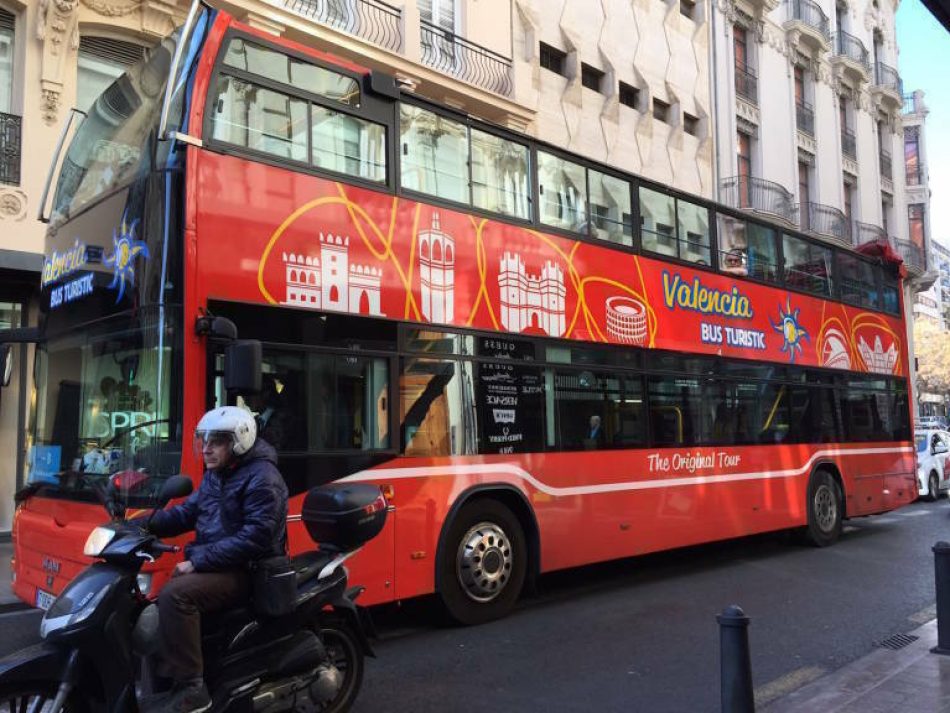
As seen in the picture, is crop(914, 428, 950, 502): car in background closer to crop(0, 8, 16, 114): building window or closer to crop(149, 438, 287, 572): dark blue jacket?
crop(149, 438, 287, 572): dark blue jacket

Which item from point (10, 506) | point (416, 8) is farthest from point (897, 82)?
point (10, 506)

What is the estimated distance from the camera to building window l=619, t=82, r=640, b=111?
21.2m

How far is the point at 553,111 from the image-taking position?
60.8 feet

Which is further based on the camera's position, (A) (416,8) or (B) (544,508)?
(A) (416,8)

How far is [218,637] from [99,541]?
73 centimetres

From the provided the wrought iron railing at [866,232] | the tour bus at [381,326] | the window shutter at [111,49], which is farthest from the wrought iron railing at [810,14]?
the window shutter at [111,49]

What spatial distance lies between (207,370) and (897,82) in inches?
1500

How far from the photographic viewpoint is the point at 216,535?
3.94 metres

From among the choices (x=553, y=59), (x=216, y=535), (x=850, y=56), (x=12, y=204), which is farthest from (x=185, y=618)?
(x=850, y=56)

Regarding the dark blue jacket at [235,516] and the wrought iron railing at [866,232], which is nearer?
the dark blue jacket at [235,516]

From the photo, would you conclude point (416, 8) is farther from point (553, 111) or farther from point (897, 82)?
point (897, 82)

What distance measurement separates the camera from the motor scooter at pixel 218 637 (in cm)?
349

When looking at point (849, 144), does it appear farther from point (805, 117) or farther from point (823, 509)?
point (823, 509)

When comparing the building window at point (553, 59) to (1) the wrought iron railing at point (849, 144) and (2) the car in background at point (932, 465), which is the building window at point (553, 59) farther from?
(1) the wrought iron railing at point (849, 144)
